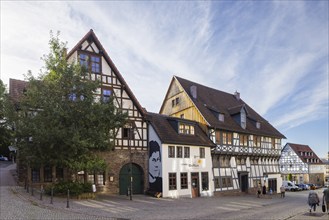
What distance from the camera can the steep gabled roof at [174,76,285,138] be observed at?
117 ft

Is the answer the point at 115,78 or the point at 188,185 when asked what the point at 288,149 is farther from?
the point at 115,78

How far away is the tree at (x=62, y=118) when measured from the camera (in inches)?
789

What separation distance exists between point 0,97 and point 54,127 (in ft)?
72.3

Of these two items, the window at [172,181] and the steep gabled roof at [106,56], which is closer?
the steep gabled roof at [106,56]

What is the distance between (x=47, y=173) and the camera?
23953 mm

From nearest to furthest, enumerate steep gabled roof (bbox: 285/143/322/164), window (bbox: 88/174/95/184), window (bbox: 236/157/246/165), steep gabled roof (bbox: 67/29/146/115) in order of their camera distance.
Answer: window (bbox: 88/174/95/184) → steep gabled roof (bbox: 67/29/146/115) → window (bbox: 236/157/246/165) → steep gabled roof (bbox: 285/143/322/164)

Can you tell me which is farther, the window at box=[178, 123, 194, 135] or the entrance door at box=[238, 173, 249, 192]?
the entrance door at box=[238, 173, 249, 192]

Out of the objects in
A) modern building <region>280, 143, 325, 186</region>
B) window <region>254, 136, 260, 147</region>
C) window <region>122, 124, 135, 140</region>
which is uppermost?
window <region>122, 124, 135, 140</region>

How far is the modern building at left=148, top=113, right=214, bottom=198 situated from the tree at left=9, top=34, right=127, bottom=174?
6616 mm

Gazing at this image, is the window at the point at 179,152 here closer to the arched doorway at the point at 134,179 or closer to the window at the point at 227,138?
the arched doorway at the point at 134,179

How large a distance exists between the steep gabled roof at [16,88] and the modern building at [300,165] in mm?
65450

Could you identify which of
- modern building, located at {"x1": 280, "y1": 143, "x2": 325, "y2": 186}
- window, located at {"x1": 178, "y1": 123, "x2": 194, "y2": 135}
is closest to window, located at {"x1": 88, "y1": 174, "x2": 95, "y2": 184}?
window, located at {"x1": 178, "y1": 123, "x2": 194, "y2": 135}

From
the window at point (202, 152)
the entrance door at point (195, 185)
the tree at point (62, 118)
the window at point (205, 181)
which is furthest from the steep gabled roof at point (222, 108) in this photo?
the tree at point (62, 118)

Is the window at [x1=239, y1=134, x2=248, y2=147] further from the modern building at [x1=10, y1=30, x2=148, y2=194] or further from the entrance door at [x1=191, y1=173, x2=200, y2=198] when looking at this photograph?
the modern building at [x1=10, y1=30, x2=148, y2=194]
